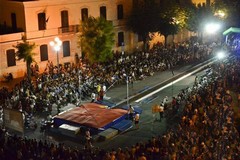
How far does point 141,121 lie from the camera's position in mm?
27516

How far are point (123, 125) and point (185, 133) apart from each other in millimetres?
5124

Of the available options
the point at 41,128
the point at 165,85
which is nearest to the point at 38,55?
the point at 165,85

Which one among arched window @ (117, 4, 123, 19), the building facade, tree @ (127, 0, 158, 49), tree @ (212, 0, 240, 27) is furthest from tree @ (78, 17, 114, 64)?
tree @ (212, 0, 240, 27)

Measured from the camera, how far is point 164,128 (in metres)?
26.2

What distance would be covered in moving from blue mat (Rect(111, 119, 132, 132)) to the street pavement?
0.23 metres

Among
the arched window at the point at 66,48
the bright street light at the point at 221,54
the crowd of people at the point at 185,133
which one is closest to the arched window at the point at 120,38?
the arched window at the point at 66,48

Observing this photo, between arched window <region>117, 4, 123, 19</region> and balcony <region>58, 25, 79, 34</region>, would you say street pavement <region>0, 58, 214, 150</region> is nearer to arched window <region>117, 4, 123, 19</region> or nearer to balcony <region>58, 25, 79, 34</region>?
balcony <region>58, 25, 79, 34</region>

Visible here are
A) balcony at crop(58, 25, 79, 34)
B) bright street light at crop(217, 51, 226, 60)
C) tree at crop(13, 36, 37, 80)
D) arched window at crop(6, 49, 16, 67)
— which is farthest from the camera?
bright street light at crop(217, 51, 226, 60)

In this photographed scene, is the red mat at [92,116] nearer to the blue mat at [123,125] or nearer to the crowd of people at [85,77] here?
the blue mat at [123,125]

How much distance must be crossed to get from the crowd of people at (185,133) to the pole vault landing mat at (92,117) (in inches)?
75.2

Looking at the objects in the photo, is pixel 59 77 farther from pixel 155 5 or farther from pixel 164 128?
pixel 155 5

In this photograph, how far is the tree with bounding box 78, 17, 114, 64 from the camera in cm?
3800

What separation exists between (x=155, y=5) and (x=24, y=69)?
14301 mm

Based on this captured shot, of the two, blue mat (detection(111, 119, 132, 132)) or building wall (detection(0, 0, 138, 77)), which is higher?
building wall (detection(0, 0, 138, 77))
